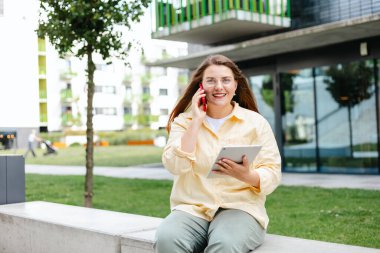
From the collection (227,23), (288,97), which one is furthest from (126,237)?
(288,97)

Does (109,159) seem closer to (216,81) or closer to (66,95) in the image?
(216,81)

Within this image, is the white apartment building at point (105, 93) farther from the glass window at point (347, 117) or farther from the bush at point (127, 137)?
the glass window at point (347, 117)

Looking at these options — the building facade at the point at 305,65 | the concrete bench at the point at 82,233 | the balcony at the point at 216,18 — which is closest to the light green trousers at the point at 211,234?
the concrete bench at the point at 82,233

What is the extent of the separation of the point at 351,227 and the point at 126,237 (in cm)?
372

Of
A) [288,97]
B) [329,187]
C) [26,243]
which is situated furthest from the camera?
[288,97]

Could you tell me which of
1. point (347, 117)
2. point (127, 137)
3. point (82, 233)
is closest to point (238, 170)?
point (82, 233)

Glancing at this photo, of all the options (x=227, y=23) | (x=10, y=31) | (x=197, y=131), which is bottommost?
(x=197, y=131)

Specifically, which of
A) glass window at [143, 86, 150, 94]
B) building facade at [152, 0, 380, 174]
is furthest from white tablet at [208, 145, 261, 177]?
glass window at [143, 86, 150, 94]

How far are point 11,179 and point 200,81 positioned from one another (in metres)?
3.15

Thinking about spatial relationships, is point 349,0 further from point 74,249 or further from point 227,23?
point 74,249

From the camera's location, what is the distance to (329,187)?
11148mm

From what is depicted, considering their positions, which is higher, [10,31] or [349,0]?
[10,31]

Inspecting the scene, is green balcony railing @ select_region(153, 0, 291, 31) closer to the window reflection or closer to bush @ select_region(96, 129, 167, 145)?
the window reflection

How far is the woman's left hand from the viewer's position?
3.04m
